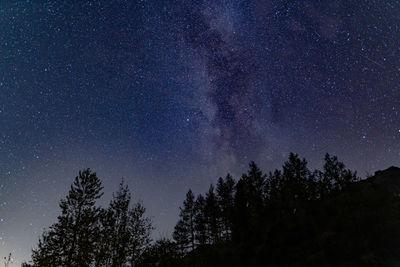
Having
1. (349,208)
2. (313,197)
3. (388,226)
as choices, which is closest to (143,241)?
(349,208)

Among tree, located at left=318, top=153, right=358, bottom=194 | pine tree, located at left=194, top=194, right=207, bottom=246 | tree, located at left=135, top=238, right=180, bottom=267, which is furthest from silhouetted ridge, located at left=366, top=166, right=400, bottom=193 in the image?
tree, located at left=135, top=238, right=180, bottom=267

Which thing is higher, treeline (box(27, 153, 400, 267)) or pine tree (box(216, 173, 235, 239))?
pine tree (box(216, 173, 235, 239))

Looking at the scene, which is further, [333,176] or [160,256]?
[333,176]

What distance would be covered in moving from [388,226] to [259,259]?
13.4 metres

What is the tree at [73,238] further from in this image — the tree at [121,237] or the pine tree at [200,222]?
the pine tree at [200,222]

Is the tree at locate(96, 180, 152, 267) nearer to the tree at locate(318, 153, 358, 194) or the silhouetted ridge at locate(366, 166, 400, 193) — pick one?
the tree at locate(318, 153, 358, 194)

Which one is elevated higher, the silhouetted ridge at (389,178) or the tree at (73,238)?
the silhouetted ridge at (389,178)

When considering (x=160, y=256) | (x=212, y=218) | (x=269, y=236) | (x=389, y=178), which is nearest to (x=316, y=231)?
(x=269, y=236)

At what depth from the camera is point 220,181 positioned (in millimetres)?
53594

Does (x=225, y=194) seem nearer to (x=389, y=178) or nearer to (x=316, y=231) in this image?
(x=316, y=231)

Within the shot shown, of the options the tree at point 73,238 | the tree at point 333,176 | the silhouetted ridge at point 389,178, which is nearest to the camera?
the tree at point 73,238

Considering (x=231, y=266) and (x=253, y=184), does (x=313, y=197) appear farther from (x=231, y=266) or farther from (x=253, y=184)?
(x=231, y=266)

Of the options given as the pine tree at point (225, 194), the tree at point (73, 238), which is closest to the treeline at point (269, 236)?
the tree at point (73, 238)

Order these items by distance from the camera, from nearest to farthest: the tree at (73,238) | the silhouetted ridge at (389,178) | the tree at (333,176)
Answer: the tree at (73,238)
the tree at (333,176)
the silhouetted ridge at (389,178)
